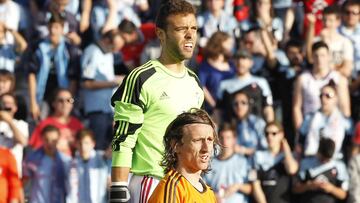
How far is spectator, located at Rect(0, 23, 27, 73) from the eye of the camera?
15.2 metres

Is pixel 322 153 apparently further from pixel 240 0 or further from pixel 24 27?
pixel 24 27

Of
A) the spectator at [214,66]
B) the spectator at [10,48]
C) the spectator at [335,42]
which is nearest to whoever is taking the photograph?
Answer: the spectator at [214,66]

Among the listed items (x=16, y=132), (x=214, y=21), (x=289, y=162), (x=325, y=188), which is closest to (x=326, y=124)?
(x=289, y=162)

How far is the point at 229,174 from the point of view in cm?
1321

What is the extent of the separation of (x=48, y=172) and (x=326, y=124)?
333cm

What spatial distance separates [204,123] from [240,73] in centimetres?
784

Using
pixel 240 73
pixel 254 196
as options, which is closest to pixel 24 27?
pixel 240 73

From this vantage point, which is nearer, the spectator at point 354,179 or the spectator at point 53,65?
the spectator at point 354,179

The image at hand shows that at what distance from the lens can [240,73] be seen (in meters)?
14.3

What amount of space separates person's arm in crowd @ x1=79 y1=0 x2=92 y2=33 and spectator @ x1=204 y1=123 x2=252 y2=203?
3139 millimetres

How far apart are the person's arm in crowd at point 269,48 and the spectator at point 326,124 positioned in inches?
42.7

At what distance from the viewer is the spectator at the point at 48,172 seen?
1344cm

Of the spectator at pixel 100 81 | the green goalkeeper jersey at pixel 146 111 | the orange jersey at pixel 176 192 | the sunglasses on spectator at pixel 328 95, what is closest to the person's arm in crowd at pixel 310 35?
the sunglasses on spectator at pixel 328 95

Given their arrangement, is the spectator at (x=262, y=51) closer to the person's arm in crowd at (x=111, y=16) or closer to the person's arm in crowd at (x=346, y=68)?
the person's arm in crowd at (x=346, y=68)
